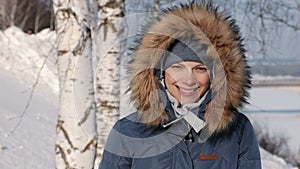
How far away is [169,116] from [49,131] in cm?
913

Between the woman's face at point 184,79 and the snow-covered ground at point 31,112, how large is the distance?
10.0 feet

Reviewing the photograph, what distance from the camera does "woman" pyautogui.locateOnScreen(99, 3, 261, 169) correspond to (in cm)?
240

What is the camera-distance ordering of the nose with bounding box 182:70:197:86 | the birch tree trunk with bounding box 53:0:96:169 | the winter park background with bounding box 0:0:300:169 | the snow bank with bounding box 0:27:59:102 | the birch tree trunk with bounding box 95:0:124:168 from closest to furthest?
1. the nose with bounding box 182:70:197:86
2. the birch tree trunk with bounding box 53:0:96:169
3. the birch tree trunk with bounding box 95:0:124:168
4. the winter park background with bounding box 0:0:300:169
5. the snow bank with bounding box 0:27:59:102

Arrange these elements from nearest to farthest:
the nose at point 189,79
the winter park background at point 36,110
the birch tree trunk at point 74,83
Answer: the nose at point 189,79 → the birch tree trunk at point 74,83 → the winter park background at point 36,110

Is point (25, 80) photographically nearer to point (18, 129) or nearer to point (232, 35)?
point (18, 129)

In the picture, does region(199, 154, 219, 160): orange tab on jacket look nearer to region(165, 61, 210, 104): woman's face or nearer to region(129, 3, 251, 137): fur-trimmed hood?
region(129, 3, 251, 137): fur-trimmed hood

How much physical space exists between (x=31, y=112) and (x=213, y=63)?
10.6 meters

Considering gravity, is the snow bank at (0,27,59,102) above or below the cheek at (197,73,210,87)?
below

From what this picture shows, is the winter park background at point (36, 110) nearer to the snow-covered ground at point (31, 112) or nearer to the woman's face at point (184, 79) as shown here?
the snow-covered ground at point (31, 112)

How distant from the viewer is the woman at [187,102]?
7.87ft

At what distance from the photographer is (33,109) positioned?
42.4 feet

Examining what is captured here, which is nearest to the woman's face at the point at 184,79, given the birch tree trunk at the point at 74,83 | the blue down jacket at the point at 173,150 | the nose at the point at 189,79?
the nose at the point at 189,79

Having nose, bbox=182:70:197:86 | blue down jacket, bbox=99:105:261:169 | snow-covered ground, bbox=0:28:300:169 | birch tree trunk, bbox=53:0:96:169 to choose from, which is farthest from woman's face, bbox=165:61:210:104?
snow-covered ground, bbox=0:28:300:169

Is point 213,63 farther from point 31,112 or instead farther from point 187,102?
point 31,112
